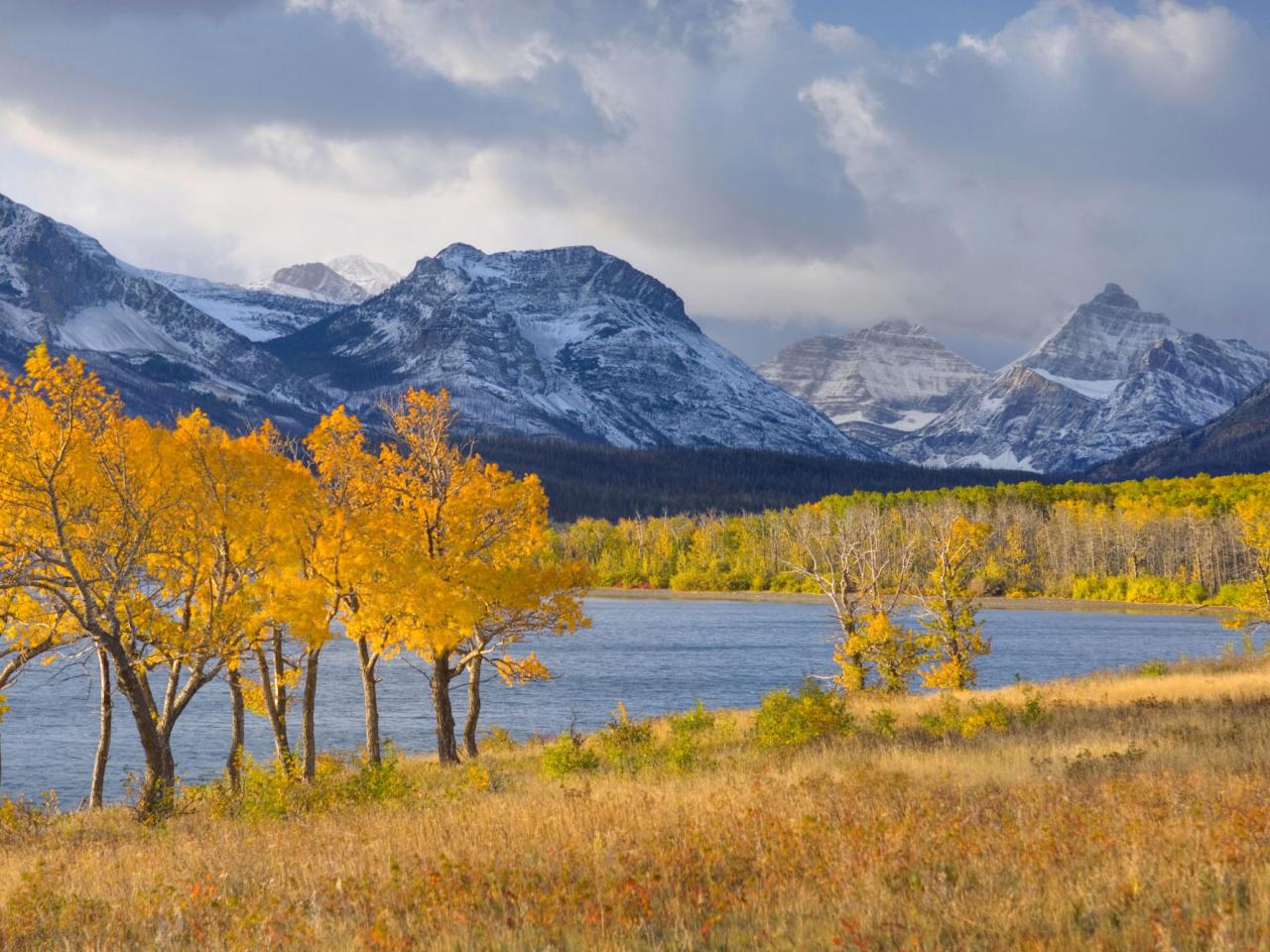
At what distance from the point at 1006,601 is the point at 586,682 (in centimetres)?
9407

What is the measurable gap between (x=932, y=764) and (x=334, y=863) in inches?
415

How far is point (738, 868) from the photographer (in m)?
10.2

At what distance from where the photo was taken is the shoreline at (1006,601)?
132113 millimetres

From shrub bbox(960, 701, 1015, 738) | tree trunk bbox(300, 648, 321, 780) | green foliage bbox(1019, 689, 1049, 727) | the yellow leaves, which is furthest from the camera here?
the yellow leaves

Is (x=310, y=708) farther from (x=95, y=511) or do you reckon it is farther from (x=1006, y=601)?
(x=1006, y=601)

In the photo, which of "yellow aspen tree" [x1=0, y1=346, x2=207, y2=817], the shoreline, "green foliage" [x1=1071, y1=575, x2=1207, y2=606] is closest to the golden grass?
"yellow aspen tree" [x1=0, y1=346, x2=207, y2=817]

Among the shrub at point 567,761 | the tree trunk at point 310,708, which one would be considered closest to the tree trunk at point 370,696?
the tree trunk at point 310,708

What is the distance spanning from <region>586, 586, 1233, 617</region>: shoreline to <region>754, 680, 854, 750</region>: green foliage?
8354 cm

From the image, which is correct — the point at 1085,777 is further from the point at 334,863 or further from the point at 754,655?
the point at 754,655

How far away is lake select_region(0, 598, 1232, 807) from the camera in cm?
4641

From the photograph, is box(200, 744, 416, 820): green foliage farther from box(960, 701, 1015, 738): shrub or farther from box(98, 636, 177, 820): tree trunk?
box(960, 701, 1015, 738): shrub

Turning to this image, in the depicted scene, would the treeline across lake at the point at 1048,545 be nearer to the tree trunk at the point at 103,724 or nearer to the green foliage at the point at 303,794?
the tree trunk at the point at 103,724

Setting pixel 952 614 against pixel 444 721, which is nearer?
pixel 444 721

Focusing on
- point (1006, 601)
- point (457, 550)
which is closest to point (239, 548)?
Answer: point (457, 550)
